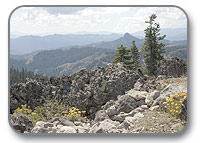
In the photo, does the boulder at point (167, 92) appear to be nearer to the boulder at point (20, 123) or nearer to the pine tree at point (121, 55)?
the pine tree at point (121, 55)

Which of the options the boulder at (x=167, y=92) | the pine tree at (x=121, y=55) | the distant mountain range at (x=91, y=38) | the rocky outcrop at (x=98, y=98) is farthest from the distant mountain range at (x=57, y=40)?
the boulder at (x=167, y=92)

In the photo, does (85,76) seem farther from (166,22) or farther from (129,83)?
(166,22)

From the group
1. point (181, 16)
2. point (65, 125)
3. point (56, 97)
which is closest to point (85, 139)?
point (65, 125)

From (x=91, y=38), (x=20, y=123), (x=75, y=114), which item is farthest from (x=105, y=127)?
(x=91, y=38)

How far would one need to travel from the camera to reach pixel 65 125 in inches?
235

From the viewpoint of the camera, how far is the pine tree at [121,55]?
22.8ft

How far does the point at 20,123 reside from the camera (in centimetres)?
588

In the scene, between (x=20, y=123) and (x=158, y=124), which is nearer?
(x=158, y=124)

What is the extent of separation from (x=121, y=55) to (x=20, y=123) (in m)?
3.20

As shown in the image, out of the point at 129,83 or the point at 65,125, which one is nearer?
the point at 65,125

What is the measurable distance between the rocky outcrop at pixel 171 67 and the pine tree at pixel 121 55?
99 cm

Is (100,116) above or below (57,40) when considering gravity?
below

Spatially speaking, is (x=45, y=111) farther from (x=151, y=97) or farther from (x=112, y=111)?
(x=151, y=97)
